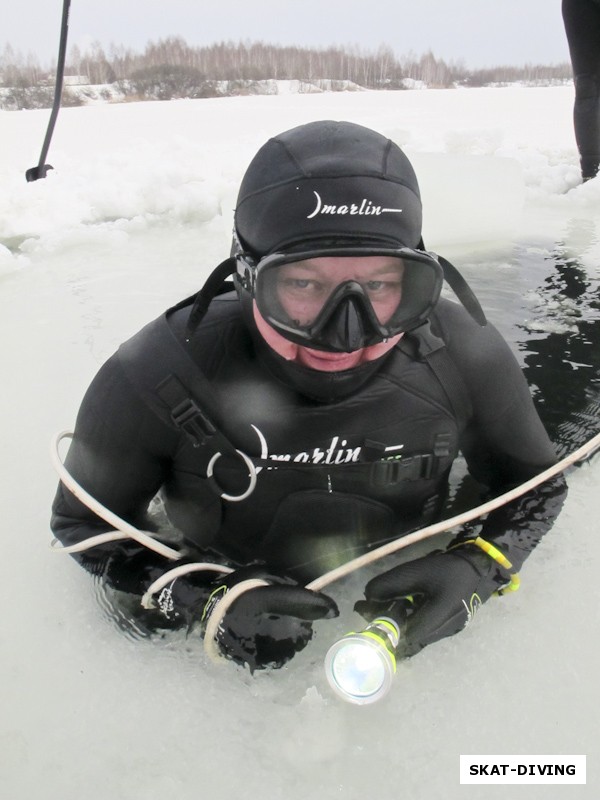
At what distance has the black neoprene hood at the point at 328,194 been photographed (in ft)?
4.09

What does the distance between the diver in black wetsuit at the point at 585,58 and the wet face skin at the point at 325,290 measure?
4.24 metres

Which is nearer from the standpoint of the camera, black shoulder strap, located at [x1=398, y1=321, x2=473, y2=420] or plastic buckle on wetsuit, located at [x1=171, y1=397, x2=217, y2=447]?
plastic buckle on wetsuit, located at [x1=171, y1=397, x2=217, y2=447]

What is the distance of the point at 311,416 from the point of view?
1.51m

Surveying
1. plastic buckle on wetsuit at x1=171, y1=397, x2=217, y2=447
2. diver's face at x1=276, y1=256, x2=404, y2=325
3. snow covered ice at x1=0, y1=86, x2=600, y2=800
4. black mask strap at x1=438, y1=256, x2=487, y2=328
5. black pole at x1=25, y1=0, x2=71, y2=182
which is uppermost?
black pole at x1=25, y1=0, x2=71, y2=182

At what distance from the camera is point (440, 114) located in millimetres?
10750

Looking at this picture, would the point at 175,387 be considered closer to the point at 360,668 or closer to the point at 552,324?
the point at 360,668

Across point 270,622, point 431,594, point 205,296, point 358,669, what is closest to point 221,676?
point 270,622

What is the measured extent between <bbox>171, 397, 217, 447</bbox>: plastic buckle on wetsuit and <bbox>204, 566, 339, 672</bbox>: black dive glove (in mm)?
382

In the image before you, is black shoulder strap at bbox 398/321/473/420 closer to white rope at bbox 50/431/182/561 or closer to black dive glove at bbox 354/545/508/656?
black dive glove at bbox 354/545/508/656

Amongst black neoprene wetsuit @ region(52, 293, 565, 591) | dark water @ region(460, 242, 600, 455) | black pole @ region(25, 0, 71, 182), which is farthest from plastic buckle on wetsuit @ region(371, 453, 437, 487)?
black pole @ region(25, 0, 71, 182)

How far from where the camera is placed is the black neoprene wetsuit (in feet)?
4.92

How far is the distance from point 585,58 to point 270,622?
5184mm

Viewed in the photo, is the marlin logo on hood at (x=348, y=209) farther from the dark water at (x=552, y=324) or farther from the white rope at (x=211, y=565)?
the dark water at (x=552, y=324)

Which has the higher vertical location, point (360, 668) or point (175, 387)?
point (175, 387)
